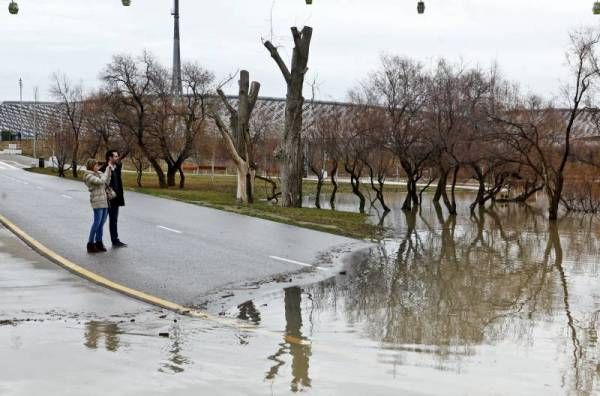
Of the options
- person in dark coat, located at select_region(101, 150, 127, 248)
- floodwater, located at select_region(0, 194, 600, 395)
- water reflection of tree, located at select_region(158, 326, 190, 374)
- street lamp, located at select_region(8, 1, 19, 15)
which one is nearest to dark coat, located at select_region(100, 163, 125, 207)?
person in dark coat, located at select_region(101, 150, 127, 248)

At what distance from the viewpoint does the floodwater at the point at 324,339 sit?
20.5ft

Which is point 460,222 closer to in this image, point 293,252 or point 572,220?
point 572,220

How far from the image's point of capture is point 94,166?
44.2ft

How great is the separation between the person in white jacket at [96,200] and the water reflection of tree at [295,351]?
488 centimetres

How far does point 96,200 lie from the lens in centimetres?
1361

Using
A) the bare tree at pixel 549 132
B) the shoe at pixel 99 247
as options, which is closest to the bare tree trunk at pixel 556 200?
the bare tree at pixel 549 132

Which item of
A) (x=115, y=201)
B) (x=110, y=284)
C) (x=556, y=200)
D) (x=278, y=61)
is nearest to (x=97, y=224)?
(x=115, y=201)

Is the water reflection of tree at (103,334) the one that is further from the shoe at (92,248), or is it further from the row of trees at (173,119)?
the row of trees at (173,119)

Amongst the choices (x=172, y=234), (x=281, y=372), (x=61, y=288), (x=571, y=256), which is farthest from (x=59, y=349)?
(x=571, y=256)

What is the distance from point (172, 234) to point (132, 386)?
38.5ft

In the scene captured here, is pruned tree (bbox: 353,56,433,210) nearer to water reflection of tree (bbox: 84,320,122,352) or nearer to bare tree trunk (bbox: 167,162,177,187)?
bare tree trunk (bbox: 167,162,177,187)

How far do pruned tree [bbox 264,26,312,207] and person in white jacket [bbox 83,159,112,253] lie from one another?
56.2ft

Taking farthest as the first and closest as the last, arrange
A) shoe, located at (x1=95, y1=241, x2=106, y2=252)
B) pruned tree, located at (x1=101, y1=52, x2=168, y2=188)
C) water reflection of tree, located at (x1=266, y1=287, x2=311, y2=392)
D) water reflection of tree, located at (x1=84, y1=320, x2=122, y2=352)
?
Result: pruned tree, located at (x1=101, y1=52, x2=168, y2=188) < shoe, located at (x1=95, y1=241, x2=106, y2=252) < water reflection of tree, located at (x1=84, y1=320, x2=122, y2=352) < water reflection of tree, located at (x1=266, y1=287, x2=311, y2=392)

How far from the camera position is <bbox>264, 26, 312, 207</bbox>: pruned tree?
30.0 m
